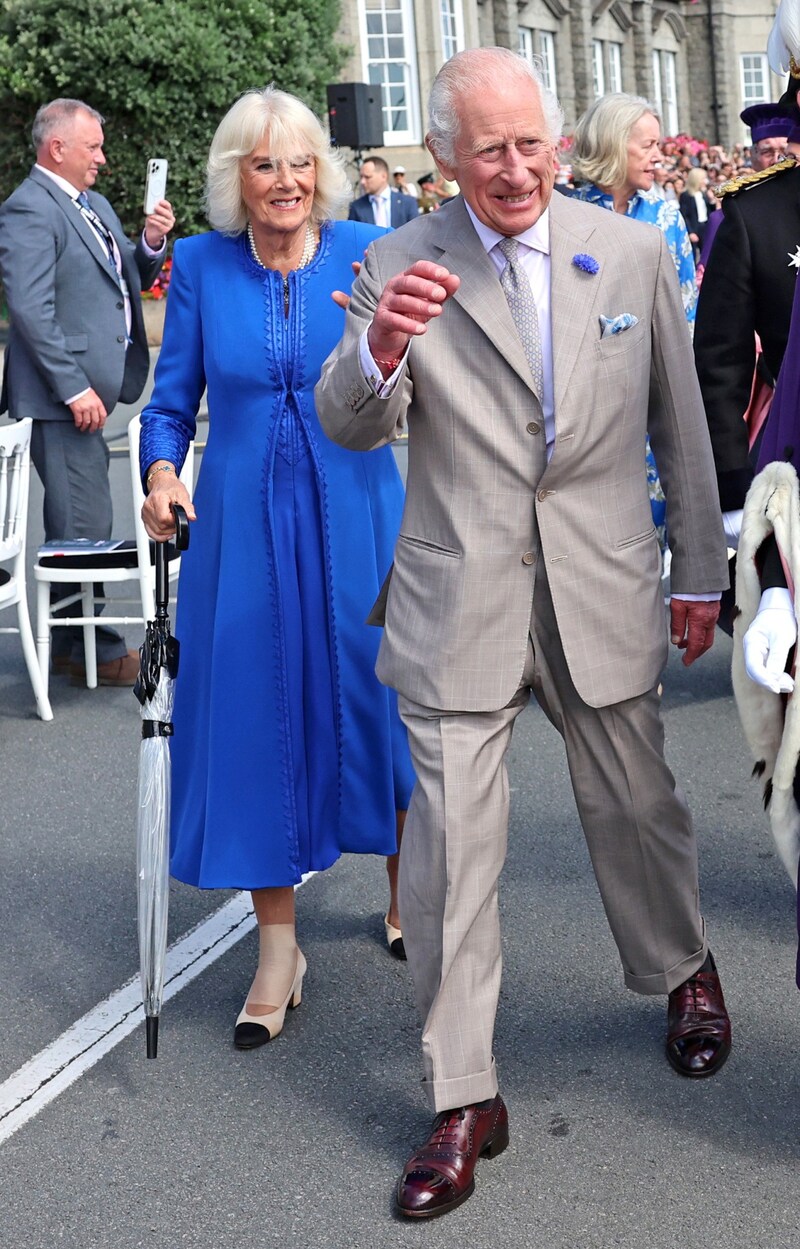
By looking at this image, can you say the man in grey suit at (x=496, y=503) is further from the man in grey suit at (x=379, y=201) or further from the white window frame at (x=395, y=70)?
the white window frame at (x=395, y=70)

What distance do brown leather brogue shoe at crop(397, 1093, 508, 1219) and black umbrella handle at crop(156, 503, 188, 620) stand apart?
4.10 feet

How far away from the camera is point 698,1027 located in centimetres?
366

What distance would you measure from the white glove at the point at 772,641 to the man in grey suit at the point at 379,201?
17366mm

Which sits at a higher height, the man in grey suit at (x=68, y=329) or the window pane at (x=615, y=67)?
the window pane at (x=615, y=67)

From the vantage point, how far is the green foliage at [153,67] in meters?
24.6

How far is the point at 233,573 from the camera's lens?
391 centimetres

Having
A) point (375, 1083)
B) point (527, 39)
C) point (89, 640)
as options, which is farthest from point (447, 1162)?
point (527, 39)

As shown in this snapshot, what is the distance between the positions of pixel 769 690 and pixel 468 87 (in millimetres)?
1235

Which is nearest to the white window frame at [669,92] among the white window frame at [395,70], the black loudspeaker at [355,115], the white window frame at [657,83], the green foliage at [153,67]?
the white window frame at [657,83]

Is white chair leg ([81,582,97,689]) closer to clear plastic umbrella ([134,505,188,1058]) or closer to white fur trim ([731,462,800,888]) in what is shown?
clear plastic umbrella ([134,505,188,1058])

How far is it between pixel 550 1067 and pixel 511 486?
1.36 metres

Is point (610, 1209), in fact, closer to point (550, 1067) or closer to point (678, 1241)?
point (678, 1241)

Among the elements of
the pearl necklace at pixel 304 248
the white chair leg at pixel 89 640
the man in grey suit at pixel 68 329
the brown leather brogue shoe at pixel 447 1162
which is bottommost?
the brown leather brogue shoe at pixel 447 1162

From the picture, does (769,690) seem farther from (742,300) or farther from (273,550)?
(273,550)
